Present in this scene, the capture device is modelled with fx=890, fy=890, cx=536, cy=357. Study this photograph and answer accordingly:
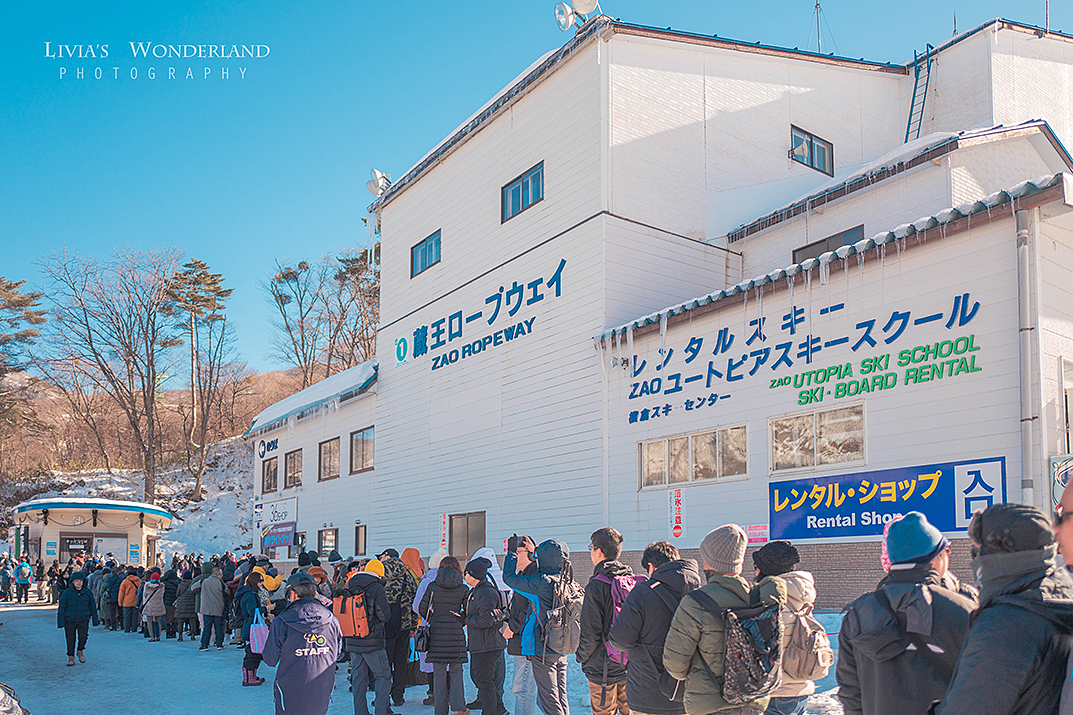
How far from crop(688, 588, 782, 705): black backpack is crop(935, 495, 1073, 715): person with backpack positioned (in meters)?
1.73

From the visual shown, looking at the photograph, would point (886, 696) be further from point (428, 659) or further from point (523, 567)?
point (428, 659)

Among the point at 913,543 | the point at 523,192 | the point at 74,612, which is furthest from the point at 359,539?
the point at 913,543

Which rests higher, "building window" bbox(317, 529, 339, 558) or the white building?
the white building

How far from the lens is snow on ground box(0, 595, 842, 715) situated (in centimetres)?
948

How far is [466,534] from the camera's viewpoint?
18.5 metres

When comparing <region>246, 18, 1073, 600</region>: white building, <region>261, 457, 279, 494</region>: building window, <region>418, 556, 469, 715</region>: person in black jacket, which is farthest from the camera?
<region>261, 457, 279, 494</region>: building window

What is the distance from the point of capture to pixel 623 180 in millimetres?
16234

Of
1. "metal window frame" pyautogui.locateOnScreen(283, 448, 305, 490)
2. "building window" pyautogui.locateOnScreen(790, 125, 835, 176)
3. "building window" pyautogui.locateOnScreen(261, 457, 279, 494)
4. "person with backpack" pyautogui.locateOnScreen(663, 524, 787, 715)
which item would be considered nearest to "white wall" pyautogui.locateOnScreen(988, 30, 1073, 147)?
"building window" pyautogui.locateOnScreen(790, 125, 835, 176)

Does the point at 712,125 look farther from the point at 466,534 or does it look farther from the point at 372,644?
the point at 372,644

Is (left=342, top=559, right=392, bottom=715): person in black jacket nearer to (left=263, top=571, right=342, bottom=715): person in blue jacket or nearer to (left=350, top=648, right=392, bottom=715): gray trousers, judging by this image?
(left=350, top=648, right=392, bottom=715): gray trousers

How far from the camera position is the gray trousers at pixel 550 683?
7094 millimetres

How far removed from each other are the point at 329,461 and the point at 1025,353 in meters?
19.4

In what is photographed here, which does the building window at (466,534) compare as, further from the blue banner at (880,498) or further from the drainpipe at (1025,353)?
the drainpipe at (1025,353)

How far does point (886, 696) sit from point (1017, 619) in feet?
3.81
